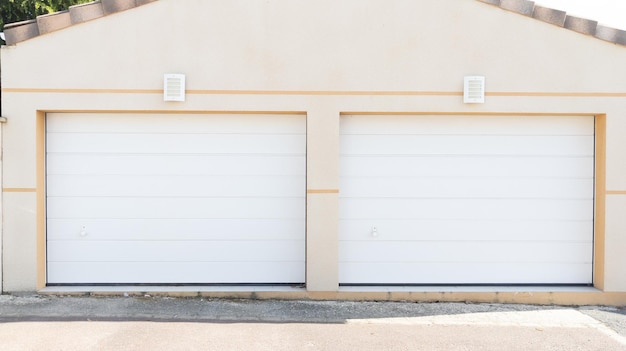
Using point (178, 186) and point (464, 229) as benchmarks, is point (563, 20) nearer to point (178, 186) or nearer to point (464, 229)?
point (464, 229)

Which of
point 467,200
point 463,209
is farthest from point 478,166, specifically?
point 463,209

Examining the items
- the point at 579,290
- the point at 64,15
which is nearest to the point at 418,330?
the point at 579,290

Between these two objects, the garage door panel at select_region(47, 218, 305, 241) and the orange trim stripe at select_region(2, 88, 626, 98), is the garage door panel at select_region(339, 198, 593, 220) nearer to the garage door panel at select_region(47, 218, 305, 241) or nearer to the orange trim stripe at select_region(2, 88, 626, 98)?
the garage door panel at select_region(47, 218, 305, 241)

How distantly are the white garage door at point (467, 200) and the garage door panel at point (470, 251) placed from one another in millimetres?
13

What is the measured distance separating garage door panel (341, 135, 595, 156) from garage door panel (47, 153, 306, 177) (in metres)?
0.90

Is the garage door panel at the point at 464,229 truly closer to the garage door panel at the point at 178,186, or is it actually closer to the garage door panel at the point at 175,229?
the garage door panel at the point at 175,229

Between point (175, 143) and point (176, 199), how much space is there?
70 centimetres

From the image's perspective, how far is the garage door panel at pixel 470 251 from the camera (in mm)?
7570

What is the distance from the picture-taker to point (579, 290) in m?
7.43

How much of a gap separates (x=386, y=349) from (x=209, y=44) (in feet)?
13.5

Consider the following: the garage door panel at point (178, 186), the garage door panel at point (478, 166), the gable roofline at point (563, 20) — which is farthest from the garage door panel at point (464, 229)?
the gable roofline at point (563, 20)

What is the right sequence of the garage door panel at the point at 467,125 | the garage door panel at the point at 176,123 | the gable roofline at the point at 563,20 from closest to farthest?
1. the gable roofline at the point at 563,20
2. the garage door panel at the point at 176,123
3. the garage door panel at the point at 467,125

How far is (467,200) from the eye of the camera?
7586 millimetres

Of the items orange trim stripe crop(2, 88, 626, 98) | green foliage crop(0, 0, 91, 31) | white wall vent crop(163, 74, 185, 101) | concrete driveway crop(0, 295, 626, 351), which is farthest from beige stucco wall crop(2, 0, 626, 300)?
green foliage crop(0, 0, 91, 31)
